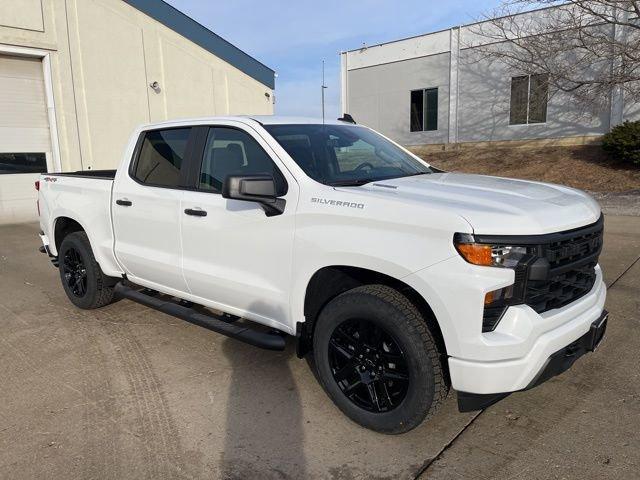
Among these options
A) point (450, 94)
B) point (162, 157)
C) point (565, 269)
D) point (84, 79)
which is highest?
point (450, 94)

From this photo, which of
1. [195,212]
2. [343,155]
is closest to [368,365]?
[343,155]

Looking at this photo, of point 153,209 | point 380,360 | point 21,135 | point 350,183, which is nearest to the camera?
point 380,360

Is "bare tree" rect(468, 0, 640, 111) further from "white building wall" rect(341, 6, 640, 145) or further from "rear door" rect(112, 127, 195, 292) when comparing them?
"rear door" rect(112, 127, 195, 292)

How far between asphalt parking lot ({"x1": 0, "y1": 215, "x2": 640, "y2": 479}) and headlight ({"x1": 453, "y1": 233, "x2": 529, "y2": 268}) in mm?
1111

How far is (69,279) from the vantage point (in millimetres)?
5598

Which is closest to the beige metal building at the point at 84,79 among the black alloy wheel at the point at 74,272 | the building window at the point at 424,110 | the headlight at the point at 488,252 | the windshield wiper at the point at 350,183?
the black alloy wheel at the point at 74,272

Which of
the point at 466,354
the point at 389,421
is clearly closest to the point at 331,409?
the point at 389,421

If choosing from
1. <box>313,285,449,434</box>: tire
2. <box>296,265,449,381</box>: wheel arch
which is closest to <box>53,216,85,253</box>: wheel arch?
<box>296,265,449,381</box>: wheel arch

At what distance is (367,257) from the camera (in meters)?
2.91

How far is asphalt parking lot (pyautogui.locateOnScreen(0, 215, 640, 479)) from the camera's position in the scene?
281 cm

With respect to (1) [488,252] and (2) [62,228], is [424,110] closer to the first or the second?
(2) [62,228]

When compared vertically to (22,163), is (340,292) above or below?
below

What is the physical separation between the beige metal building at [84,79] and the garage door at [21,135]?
0.07ft

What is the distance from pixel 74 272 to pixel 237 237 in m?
2.80
